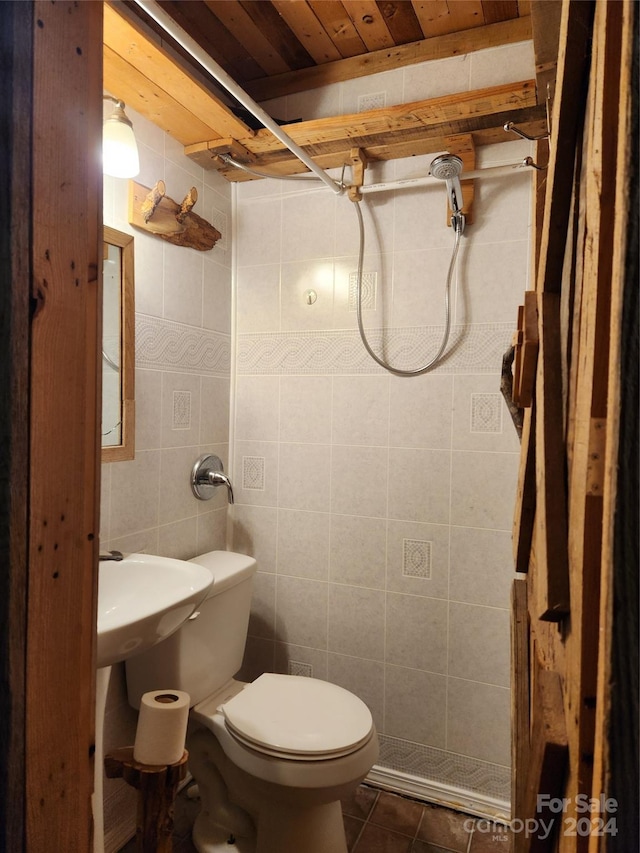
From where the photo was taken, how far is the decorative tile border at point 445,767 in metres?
1.66

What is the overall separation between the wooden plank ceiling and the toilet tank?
1.40 metres

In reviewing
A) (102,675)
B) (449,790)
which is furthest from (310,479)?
(449,790)

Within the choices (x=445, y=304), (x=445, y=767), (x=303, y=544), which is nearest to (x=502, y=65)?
(x=445, y=304)

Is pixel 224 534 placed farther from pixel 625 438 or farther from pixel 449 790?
pixel 625 438

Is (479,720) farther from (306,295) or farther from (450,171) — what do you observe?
(450,171)

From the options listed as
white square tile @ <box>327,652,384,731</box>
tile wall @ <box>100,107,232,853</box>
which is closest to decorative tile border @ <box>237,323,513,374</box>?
tile wall @ <box>100,107,232,853</box>

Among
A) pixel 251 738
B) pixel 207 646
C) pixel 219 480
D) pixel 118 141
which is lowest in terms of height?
pixel 251 738

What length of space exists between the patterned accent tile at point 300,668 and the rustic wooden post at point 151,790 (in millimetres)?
858

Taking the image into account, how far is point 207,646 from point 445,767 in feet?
3.00

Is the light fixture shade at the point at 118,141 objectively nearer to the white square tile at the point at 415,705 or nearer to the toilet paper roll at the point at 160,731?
the toilet paper roll at the point at 160,731

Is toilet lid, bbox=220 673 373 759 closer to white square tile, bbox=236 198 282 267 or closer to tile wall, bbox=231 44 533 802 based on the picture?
tile wall, bbox=231 44 533 802

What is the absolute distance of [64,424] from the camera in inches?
23.1

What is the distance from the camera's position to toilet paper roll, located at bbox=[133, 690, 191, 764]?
1050 millimetres

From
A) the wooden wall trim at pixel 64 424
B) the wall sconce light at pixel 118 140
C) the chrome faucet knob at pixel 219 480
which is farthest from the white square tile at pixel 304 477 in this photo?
the wooden wall trim at pixel 64 424
